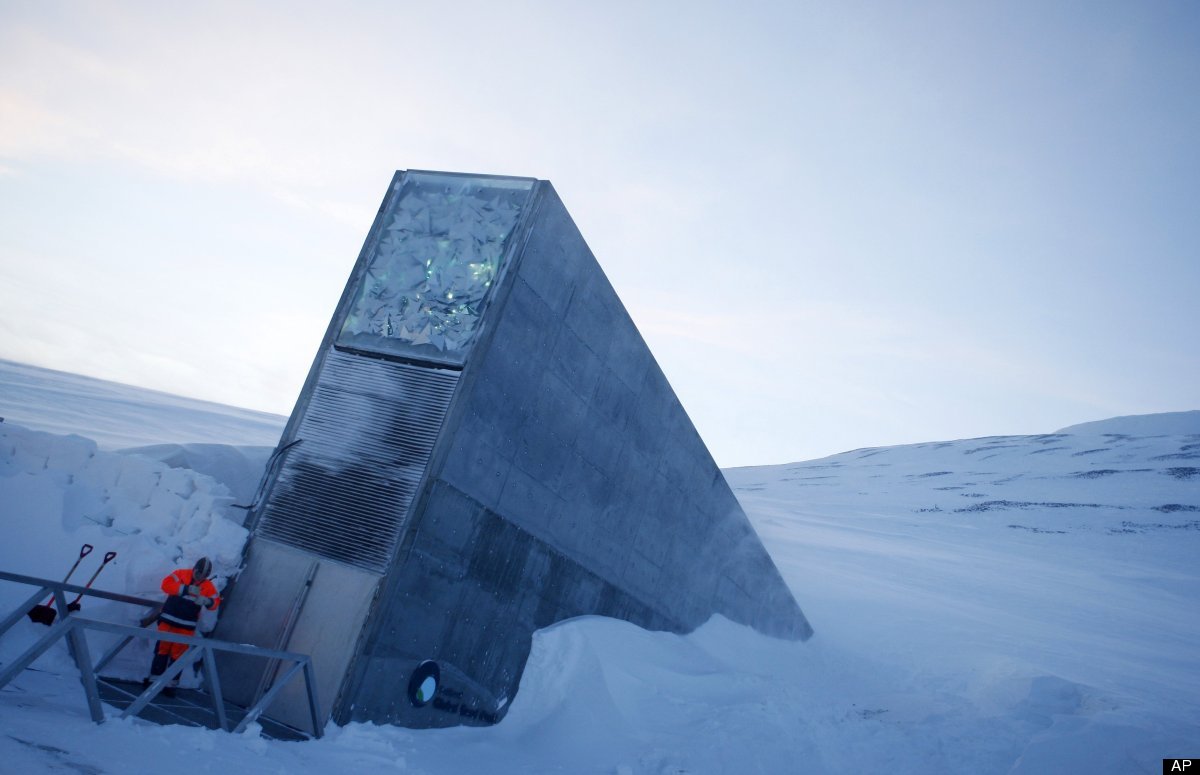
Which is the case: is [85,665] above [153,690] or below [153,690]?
above

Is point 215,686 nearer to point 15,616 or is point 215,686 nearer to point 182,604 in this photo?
point 15,616

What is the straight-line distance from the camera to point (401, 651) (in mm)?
8391

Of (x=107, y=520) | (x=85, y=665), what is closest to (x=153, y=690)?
(x=85, y=665)

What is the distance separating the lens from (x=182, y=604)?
788 cm

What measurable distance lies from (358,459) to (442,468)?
4.18 feet

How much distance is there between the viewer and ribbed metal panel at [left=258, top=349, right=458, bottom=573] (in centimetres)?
850

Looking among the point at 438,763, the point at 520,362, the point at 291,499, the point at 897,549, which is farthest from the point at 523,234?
the point at 897,549

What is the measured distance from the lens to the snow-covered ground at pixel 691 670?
7.18m

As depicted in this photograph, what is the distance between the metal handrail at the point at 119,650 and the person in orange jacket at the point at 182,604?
35 cm

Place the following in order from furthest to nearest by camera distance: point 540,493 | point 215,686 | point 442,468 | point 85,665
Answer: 1. point 540,493
2. point 442,468
3. point 215,686
4. point 85,665

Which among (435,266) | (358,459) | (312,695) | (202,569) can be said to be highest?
(435,266)

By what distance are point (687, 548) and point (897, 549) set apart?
2084 cm

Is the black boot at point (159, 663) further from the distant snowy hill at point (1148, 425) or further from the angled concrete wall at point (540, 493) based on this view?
the distant snowy hill at point (1148, 425)

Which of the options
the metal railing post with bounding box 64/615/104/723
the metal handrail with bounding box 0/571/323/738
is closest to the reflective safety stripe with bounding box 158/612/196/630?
the metal handrail with bounding box 0/571/323/738
